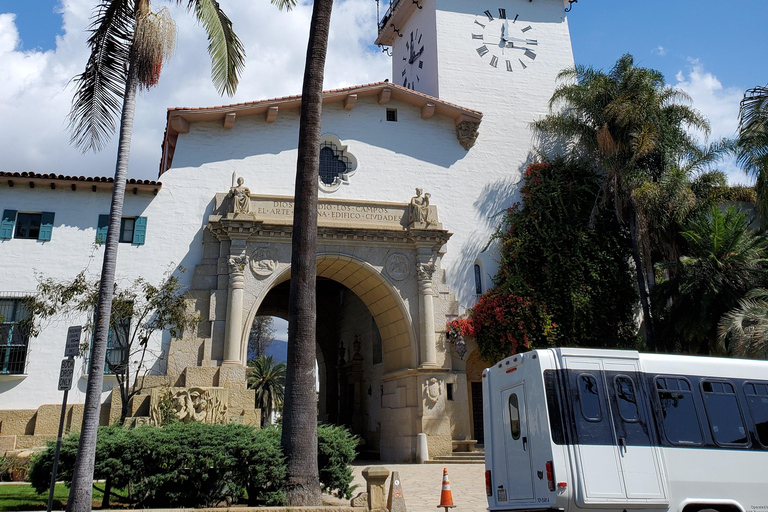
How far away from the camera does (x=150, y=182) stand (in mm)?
21781

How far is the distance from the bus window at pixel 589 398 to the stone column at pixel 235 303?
532 inches

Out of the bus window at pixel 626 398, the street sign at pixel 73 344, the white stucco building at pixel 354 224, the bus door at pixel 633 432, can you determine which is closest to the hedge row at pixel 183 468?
the street sign at pixel 73 344

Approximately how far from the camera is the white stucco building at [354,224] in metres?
20.4

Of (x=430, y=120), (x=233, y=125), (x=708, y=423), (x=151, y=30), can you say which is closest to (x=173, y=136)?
(x=233, y=125)

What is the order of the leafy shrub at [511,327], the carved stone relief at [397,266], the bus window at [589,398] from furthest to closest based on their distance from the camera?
the carved stone relief at [397,266] → the leafy shrub at [511,327] → the bus window at [589,398]

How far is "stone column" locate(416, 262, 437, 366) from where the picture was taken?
22.8 metres

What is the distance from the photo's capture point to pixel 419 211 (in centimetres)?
2388

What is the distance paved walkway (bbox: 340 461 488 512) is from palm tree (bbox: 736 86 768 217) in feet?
31.1

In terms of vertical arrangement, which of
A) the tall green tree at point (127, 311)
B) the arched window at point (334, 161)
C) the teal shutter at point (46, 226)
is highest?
the arched window at point (334, 161)

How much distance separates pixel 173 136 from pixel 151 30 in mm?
12491

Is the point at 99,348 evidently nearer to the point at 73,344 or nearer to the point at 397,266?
the point at 73,344

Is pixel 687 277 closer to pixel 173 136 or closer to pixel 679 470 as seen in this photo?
pixel 679 470

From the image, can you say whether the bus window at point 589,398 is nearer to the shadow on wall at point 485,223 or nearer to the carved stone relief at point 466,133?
the shadow on wall at point 485,223

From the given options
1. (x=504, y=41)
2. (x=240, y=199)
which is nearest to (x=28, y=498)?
(x=240, y=199)
